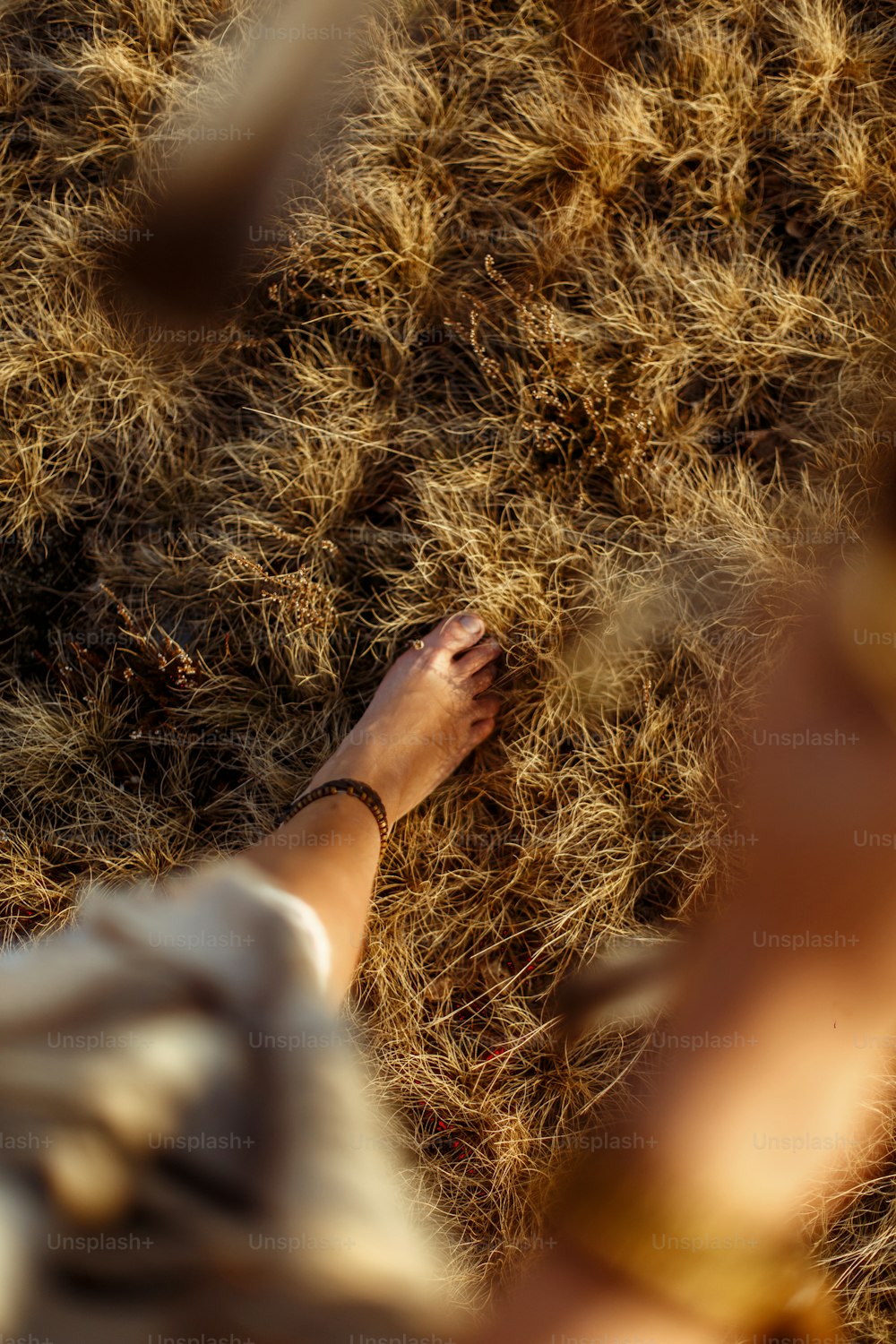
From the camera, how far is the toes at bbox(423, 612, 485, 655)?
6.11 feet

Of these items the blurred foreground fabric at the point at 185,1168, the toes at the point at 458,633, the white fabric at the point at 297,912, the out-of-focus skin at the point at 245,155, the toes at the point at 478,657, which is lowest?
the toes at the point at 478,657

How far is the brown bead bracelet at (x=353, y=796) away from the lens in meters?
1.77

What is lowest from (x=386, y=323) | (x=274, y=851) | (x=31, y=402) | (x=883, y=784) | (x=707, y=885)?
(x=707, y=885)

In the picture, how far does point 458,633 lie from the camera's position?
6.13ft

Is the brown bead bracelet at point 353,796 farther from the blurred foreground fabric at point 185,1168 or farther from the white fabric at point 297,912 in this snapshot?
the blurred foreground fabric at point 185,1168

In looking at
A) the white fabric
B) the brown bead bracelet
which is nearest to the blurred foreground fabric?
the white fabric

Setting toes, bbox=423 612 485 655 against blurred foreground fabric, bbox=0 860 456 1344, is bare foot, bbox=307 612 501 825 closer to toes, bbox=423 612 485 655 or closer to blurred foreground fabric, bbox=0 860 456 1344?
toes, bbox=423 612 485 655

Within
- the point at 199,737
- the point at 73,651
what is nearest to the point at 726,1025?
the point at 199,737

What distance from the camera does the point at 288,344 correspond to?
1.97 m

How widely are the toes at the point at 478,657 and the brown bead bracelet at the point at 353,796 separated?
311 millimetres

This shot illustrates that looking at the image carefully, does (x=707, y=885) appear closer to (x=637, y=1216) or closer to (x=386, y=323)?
(x=637, y=1216)

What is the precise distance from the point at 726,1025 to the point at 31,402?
184 centimetres

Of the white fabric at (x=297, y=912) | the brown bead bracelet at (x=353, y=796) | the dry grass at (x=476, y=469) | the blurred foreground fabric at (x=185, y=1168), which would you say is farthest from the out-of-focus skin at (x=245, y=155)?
the blurred foreground fabric at (x=185, y=1168)

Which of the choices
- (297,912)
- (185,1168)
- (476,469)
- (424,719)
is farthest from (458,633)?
(185,1168)
